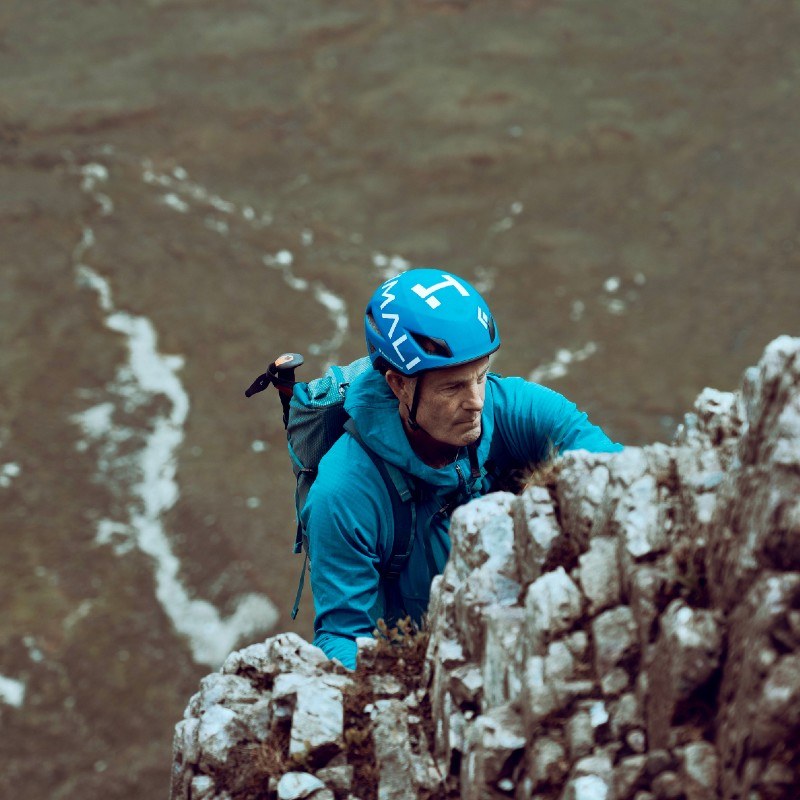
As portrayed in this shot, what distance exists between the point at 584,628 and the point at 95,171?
185 ft

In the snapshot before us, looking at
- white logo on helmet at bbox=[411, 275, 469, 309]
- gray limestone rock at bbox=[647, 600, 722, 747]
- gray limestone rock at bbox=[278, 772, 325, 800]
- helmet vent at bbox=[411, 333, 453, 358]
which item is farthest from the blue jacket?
gray limestone rock at bbox=[647, 600, 722, 747]

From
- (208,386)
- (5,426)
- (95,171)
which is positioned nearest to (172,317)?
(208,386)

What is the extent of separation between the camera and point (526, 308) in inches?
1950

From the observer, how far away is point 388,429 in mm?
8680

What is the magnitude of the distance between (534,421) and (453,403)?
884mm

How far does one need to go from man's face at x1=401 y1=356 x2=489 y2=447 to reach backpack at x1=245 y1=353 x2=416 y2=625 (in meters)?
0.49

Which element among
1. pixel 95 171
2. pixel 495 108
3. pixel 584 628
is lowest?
pixel 584 628

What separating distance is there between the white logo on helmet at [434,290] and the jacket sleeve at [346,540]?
1316 mm

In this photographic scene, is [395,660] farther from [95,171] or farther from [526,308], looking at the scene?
[95,171]

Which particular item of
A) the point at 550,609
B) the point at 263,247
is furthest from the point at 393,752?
the point at 263,247

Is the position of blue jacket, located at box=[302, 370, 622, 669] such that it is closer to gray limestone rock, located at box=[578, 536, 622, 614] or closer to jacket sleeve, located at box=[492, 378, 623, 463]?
jacket sleeve, located at box=[492, 378, 623, 463]

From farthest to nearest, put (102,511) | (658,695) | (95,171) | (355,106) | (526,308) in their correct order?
1. (355,106)
2. (95,171)
3. (526,308)
4. (102,511)
5. (658,695)

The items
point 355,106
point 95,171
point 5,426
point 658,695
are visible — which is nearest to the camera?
point 658,695

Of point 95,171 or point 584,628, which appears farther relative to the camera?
point 95,171
